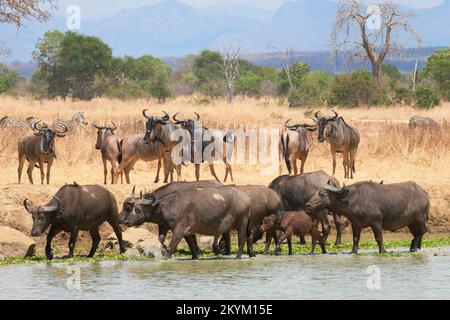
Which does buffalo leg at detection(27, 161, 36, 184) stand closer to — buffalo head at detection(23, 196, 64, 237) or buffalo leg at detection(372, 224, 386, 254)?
buffalo head at detection(23, 196, 64, 237)

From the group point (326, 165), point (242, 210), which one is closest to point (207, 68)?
point (326, 165)

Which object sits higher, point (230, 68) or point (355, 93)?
point (230, 68)

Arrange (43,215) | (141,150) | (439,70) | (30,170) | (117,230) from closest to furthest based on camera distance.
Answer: (43,215) < (117,230) < (30,170) < (141,150) < (439,70)

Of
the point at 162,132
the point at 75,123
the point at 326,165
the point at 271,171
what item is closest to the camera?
the point at 162,132

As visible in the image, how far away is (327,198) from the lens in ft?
59.5

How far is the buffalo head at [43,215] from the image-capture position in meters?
17.4

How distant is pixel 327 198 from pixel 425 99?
3506 centimetres

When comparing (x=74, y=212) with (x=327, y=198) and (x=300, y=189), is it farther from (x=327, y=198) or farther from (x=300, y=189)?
(x=300, y=189)

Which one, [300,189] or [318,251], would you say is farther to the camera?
[300,189]

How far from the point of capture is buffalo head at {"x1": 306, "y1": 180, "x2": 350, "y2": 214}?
707 inches

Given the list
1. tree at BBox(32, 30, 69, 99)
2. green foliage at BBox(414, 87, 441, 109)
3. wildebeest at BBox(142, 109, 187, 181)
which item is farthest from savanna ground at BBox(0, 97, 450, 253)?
tree at BBox(32, 30, 69, 99)

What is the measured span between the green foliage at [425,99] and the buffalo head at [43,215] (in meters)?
36.1

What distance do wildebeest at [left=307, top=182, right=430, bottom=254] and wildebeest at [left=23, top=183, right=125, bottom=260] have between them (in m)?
3.44

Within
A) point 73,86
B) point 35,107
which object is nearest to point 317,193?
point 35,107
